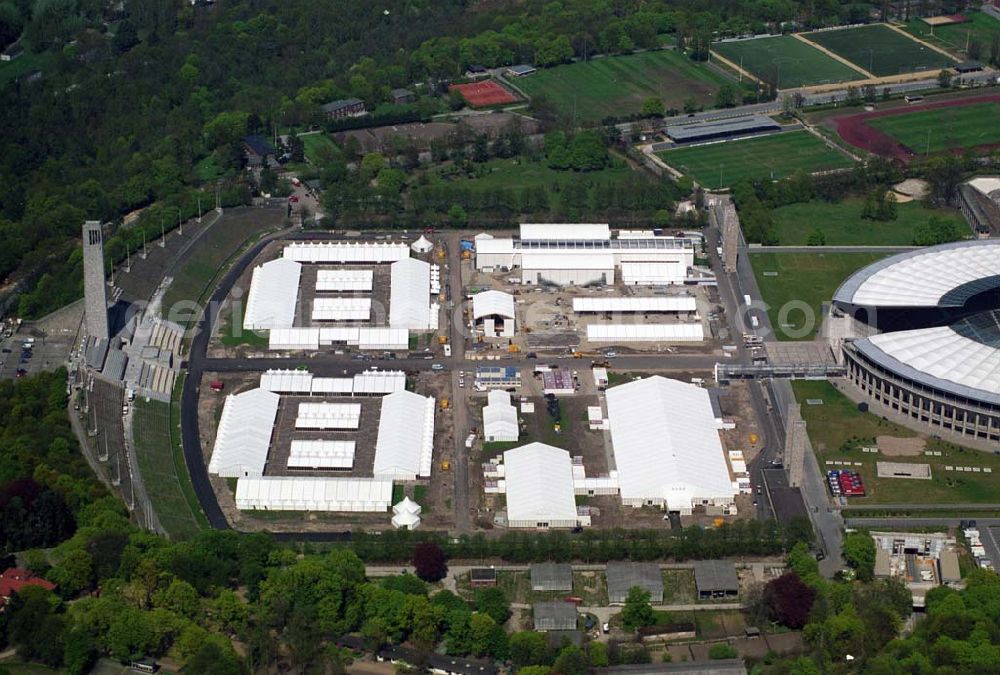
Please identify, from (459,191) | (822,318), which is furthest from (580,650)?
(459,191)

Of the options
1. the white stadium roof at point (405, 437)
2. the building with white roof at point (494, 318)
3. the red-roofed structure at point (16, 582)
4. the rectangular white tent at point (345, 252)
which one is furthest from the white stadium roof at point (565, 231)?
the red-roofed structure at point (16, 582)

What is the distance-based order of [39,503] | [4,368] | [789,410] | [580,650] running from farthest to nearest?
[4,368] → [789,410] → [39,503] → [580,650]

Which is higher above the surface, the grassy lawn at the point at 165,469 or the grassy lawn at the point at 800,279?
the grassy lawn at the point at 165,469

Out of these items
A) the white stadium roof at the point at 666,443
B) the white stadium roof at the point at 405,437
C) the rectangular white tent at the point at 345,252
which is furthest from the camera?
the rectangular white tent at the point at 345,252

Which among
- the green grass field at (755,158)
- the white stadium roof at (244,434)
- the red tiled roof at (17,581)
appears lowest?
the green grass field at (755,158)

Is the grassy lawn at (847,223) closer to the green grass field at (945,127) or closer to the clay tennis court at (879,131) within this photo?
the clay tennis court at (879,131)

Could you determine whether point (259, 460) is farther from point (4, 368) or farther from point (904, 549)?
point (904, 549)
